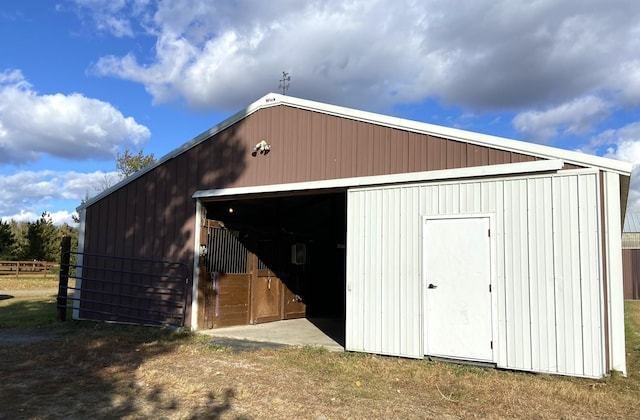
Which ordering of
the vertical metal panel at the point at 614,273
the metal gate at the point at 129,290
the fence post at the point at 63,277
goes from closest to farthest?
the vertical metal panel at the point at 614,273
the metal gate at the point at 129,290
the fence post at the point at 63,277

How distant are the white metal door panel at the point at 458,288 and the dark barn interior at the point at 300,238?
3.81 metres

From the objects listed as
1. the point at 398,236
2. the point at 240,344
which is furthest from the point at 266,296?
the point at 398,236

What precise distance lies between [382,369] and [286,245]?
644 cm

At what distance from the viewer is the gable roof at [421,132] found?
21.1ft

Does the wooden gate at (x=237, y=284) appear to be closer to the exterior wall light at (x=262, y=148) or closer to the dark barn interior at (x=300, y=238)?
the dark barn interior at (x=300, y=238)

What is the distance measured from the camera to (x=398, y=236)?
7.61 m

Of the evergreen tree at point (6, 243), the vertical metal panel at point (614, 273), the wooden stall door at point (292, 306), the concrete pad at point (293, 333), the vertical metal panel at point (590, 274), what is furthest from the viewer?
the evergreen tree at point (6, 243)

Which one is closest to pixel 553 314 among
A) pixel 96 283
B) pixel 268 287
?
pixel 268 287

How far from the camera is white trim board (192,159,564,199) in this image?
21.8 ft

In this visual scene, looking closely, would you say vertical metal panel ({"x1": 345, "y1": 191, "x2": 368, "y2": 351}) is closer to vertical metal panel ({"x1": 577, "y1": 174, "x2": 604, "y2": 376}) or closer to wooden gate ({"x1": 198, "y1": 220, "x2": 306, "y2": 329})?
vertical metal panel ({"x1": 577, "y1": 174, "x2": 604, "y2": 376})

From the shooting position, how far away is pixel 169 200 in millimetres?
10352

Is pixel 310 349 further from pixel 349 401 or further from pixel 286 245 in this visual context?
pixel 286 245

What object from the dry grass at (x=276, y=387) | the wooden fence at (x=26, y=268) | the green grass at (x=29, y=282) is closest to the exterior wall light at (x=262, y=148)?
the dry grass at (x=276, y=387)

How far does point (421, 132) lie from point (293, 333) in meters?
4.81
